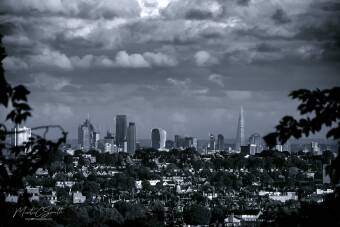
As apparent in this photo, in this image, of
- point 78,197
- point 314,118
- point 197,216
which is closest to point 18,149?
point 314,118

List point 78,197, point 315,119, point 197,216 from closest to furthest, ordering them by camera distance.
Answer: point 315,119 → point 197,216 → point 78,197

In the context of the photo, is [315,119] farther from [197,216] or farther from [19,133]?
[197,216]

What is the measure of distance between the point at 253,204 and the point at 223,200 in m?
6.99

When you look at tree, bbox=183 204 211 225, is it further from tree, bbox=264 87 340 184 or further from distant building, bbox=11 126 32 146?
tree, bbox=264 87 340 184

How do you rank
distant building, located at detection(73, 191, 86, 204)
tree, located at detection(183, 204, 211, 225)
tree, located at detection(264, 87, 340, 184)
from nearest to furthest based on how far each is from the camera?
tree, located at detection(264, 87, 340, 184) → tree, located at detection(183, 204, 211, 225) → distant building, located at detection(73, 191, 86, 204)

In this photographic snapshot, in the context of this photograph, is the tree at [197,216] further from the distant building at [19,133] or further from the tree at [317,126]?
the tree at [317,126]

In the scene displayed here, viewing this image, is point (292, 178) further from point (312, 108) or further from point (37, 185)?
point (312, 108)

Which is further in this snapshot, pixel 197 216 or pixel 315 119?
pixel 197 216

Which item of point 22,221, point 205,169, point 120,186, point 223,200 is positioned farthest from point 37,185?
point 22,221

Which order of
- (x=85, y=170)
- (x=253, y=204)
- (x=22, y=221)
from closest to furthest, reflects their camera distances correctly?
1. (x=22, y=221)
2. (x=253, y=204)
3. (x=85, y=170)

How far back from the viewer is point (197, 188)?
106m

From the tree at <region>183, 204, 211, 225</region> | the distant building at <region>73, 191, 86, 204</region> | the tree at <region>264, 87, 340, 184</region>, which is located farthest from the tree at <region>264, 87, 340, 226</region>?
the distant building at <region>73, 191, 86, 204</region>

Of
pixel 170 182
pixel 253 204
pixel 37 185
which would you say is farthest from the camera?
pixel 170 182

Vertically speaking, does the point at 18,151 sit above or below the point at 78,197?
above
